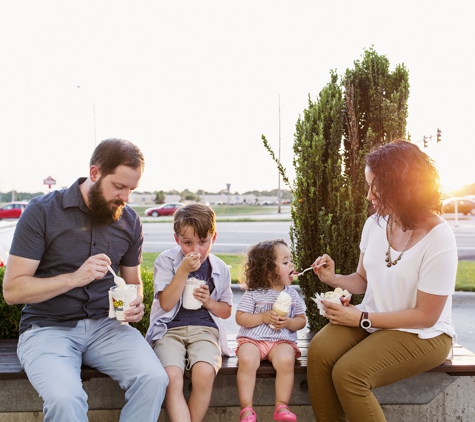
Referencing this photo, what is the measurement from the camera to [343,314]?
2953 mm

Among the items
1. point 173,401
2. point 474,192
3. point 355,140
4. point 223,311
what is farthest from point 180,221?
point 474,192

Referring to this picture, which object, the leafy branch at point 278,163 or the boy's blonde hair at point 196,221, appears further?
the leafy branch at point 278,163

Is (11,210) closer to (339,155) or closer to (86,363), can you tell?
(339,155)

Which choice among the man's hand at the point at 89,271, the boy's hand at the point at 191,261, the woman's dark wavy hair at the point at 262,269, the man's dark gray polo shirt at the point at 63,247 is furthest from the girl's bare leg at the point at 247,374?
the man's hand at the point at 89,271

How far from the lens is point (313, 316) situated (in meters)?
4.27

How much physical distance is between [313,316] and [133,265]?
1634mm

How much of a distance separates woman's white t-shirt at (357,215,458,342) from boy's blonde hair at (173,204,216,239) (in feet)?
3.13

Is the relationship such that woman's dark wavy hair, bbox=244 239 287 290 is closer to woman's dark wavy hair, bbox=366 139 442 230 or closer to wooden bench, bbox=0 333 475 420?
wooden bench, bbox=0 333 475 420

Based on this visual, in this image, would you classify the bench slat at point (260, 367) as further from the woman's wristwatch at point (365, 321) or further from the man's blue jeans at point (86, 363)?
the woman's wristwatch at point (365, 321)

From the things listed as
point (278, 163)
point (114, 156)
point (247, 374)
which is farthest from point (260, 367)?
point (278, 163)

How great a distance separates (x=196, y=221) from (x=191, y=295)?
1.46ft

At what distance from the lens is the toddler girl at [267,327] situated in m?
3.05

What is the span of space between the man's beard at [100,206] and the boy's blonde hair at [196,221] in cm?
39

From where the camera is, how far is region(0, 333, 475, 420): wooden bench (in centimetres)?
315
